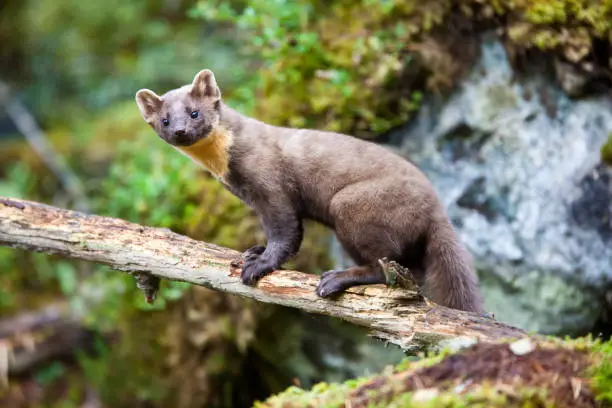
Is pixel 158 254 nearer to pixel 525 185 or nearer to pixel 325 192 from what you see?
pixel 325 192

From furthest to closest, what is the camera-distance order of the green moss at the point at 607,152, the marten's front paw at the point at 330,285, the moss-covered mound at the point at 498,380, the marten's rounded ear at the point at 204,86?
the green moss at the point at 607,152, the marten's rounded ear at the point at 204,86, the marten's front paw at the point at 330,285, the moss-covered mound at the point at 498,380

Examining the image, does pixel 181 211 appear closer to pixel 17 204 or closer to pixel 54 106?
pixel 17 204

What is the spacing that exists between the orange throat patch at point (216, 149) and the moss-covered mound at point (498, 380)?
2123 mm

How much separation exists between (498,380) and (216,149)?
2789 mm

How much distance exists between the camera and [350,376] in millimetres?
6348

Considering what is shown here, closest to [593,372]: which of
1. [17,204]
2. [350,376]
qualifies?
[350,376]

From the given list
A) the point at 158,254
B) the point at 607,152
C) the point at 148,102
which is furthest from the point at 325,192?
the point at 607,152

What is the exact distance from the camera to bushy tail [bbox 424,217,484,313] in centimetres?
451

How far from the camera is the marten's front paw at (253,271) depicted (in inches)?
174

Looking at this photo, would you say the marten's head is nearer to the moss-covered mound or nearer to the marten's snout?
the marten's snout

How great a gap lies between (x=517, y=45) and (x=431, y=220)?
226 centimetres

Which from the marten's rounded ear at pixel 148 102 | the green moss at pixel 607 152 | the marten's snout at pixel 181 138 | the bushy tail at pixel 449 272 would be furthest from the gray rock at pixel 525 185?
the marten's rounded ear at pixel 148 102

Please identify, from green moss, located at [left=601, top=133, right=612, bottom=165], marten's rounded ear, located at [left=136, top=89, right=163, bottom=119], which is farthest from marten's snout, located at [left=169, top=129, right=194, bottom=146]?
green moss, located at [left=601, top=133, right=612, bottom=165]

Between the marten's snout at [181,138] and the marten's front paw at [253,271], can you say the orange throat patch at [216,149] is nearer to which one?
the marten's snout at [181,138]
